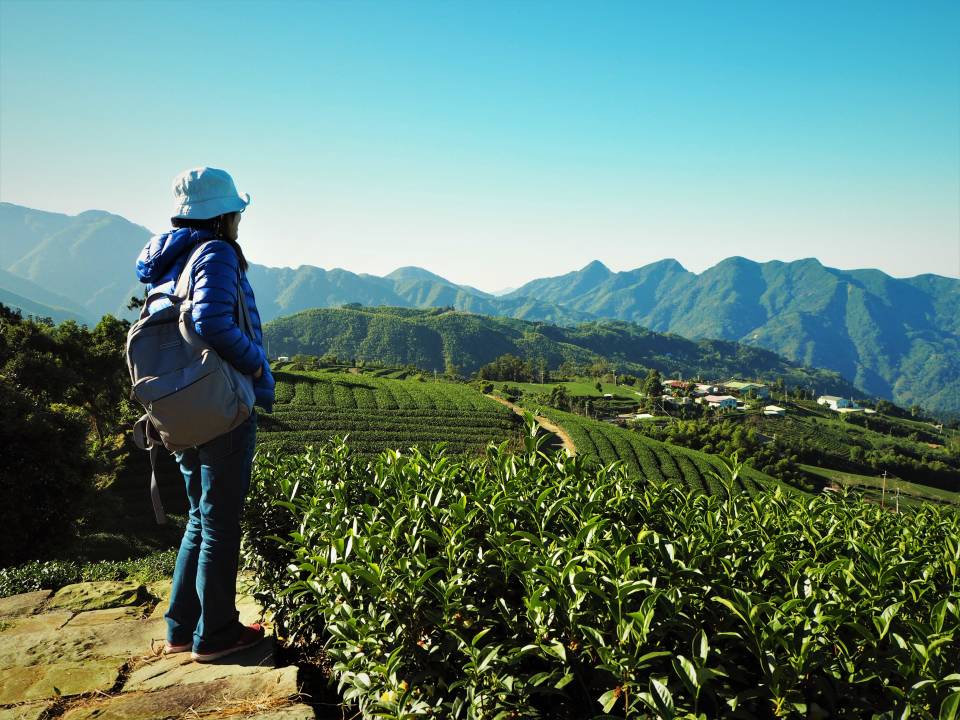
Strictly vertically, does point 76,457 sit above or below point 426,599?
below

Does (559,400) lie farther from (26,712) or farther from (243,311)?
(26,712)

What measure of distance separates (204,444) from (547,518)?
4.90 feet

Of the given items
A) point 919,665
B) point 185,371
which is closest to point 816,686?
point 919,665

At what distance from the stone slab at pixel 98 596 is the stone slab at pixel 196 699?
1.71 meters

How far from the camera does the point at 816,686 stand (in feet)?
5.08

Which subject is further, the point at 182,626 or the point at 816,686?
the point at 182,626

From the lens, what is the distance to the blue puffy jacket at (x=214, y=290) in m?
2.40

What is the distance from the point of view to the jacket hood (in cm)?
265

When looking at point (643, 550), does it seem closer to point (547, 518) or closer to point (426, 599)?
point (547, 518)

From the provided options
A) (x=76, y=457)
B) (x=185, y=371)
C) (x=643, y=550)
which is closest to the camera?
(x=643, y=550)

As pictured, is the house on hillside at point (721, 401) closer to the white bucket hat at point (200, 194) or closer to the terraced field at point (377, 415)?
the terraced field at point (377, 415)

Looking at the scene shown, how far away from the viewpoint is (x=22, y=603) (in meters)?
3.80

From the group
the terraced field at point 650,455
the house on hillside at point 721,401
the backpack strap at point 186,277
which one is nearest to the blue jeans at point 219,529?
the backpack strap at point 186,277

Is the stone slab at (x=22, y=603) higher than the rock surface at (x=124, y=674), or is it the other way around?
the rock surface at (x=124, y=674)
